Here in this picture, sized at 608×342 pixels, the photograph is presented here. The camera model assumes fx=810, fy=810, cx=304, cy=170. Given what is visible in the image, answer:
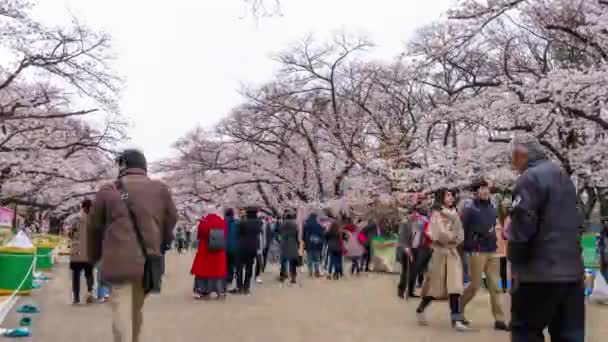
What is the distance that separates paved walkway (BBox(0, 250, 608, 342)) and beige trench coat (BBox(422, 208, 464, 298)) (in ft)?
1.63

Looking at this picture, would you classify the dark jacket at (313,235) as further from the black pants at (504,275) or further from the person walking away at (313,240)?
the black pants at (504,275)

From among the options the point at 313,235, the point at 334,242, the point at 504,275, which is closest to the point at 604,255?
the point at 504,275

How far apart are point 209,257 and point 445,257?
5.31 m

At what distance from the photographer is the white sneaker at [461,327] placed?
927cm

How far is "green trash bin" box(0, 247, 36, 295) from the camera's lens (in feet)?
39.8

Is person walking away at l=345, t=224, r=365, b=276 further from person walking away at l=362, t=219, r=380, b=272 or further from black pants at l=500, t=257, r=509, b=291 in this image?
black pants at l=500, t=257, r=509, b=291

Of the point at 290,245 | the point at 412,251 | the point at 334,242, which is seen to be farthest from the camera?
the point at 334,242

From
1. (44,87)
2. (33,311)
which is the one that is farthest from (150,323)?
(44,87)

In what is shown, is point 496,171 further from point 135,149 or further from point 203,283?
point 135,149

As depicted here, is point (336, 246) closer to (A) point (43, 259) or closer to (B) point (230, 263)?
(B) point (230, 263)

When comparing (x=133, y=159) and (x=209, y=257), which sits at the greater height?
(x=133, y=159)

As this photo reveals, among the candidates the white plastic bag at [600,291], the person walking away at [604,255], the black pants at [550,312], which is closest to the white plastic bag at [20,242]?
the white plastic bag at [600,291]

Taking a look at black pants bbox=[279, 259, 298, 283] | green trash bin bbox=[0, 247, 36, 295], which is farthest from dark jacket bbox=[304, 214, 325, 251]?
green trash bin bbox=[0, 247, 36, 295]

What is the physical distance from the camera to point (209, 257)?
13602mm
